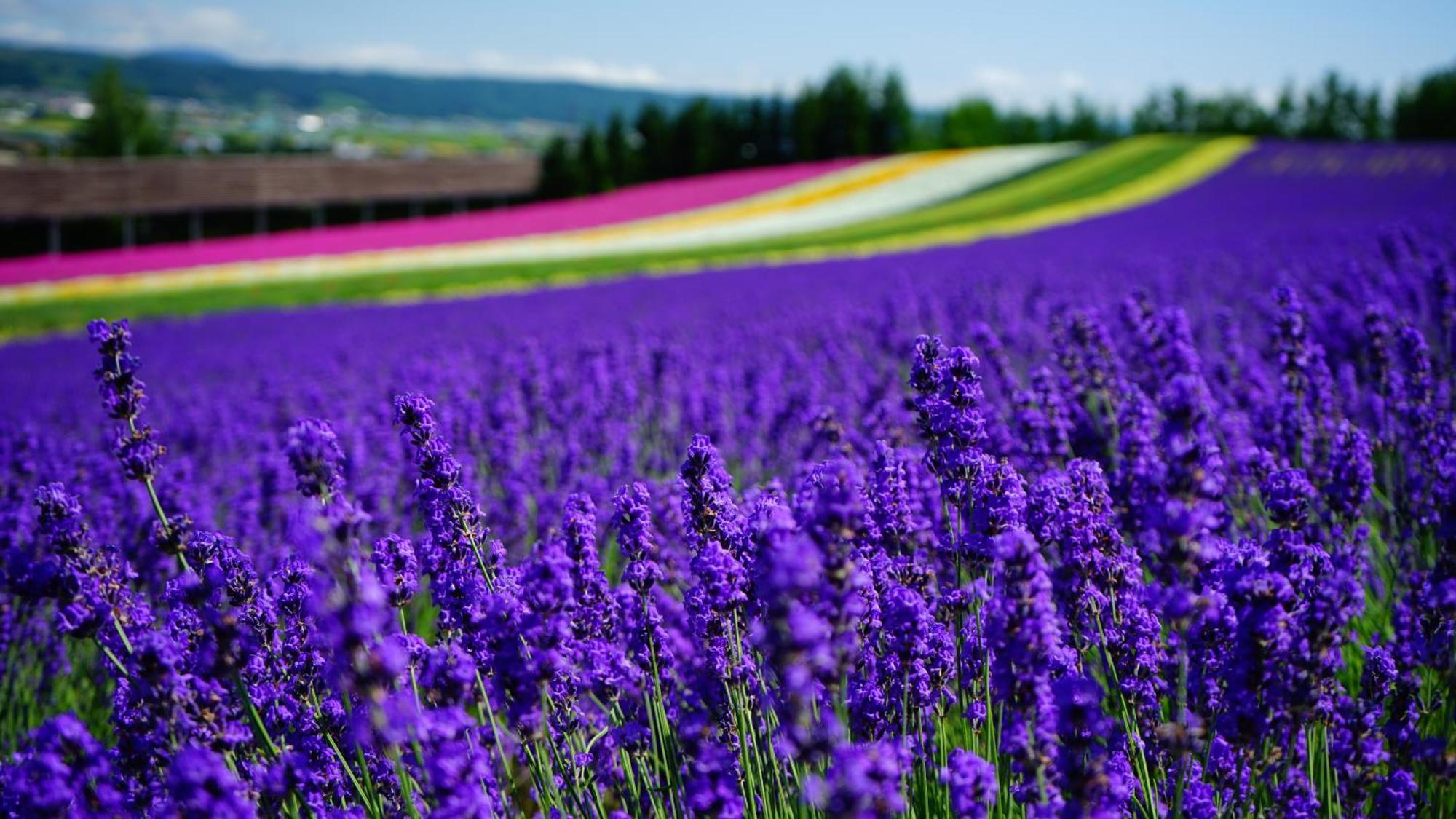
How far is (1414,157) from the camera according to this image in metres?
33.6

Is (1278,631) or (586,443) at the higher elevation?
(1278,631)

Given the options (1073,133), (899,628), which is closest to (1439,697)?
(899,628)

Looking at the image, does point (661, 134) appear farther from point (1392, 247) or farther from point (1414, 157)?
point (1392, 247)

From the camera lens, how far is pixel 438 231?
3325cm

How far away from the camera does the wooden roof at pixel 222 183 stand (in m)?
28.9

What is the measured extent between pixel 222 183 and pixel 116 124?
2691 centimetres

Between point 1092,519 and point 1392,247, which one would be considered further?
point 1392,247

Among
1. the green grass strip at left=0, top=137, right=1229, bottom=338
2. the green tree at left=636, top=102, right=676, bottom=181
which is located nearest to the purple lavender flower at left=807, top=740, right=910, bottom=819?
the green grass strip at left=0, top=137, right=1229, bottom=338

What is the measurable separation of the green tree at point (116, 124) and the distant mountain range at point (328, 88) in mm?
33821

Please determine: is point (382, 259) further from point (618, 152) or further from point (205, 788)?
point (205, 788)

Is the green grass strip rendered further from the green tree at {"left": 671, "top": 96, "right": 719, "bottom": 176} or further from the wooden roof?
the green tree at {"left": 671, "top": 96, "right": 719, "bottom": 176}

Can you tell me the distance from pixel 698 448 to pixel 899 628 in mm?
537

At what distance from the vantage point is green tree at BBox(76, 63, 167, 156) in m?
52.2

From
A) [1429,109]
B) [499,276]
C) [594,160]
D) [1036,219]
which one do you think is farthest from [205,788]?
[1429,109]
